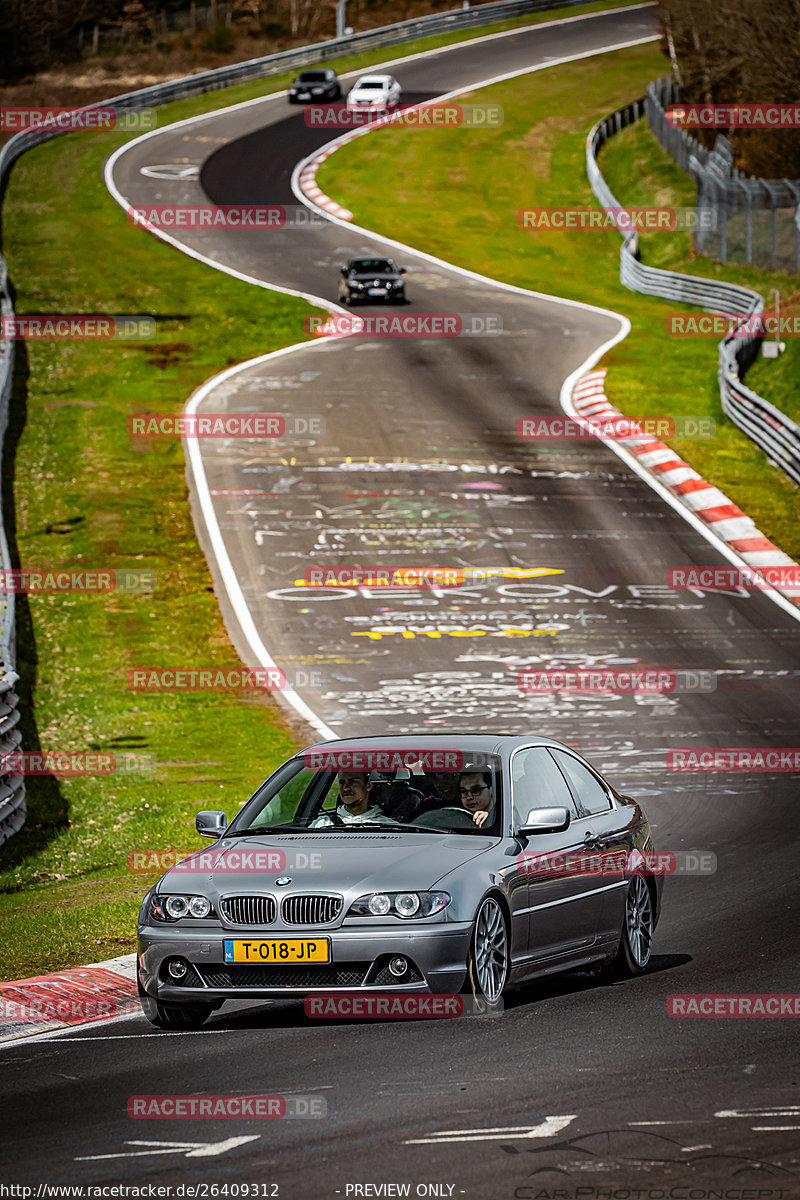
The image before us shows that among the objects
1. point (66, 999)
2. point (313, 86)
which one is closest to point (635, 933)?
point (66, 999)

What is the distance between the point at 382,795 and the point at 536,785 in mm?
880

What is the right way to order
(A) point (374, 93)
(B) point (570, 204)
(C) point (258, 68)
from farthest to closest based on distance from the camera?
(C) point (258, 68) → (A) point (374, 93) → (B) point (570, 204)

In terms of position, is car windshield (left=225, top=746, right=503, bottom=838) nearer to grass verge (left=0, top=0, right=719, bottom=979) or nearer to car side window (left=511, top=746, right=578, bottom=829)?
car side window (left=511, top=746, right=578, bottom=829)

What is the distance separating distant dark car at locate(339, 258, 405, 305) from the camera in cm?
4591

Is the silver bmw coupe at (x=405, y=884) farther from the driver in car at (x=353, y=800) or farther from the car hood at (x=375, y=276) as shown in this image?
the car hood at (x=375, y=276)

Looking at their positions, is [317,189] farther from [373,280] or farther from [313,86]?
[373,280]

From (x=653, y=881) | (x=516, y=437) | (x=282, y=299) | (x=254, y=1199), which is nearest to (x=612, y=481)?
(x=516, y=437)

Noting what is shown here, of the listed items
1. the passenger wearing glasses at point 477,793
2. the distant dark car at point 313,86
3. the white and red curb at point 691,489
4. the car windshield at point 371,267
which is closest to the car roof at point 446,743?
the passenger wearing glasses at point 477,793

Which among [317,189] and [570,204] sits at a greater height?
[317,189]

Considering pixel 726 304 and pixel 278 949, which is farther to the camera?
pixel 726 304

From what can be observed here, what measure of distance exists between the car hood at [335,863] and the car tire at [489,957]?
0.29 metres

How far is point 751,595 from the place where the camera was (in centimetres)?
2569

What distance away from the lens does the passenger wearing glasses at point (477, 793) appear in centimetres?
929

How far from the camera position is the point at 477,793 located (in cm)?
932
